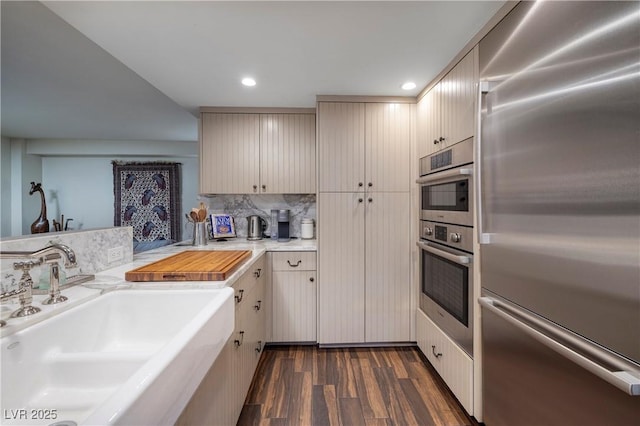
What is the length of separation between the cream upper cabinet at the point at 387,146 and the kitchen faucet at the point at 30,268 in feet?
6.58

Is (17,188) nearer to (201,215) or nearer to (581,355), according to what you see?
(201,215)

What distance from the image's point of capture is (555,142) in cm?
97

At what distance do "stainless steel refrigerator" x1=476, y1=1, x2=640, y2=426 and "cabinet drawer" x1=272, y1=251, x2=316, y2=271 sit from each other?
136 cm

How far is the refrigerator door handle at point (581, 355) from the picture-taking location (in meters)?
0.72

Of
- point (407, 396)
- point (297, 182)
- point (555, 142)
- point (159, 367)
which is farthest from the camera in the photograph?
point (297, 182)

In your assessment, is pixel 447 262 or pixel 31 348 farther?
pixel 447 262

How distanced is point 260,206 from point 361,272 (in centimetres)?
135

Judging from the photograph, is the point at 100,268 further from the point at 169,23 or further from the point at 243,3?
the point at 243,3

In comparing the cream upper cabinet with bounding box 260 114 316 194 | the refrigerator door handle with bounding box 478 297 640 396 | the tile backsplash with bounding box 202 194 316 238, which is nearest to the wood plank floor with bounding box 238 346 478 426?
the refrigerator door handle with bounding box 478 297 640 396

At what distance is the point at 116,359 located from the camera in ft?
2.67

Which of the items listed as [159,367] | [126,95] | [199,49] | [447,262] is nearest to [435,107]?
[447,262]

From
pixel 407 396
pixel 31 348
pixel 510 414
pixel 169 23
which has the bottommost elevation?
pixel 407 396

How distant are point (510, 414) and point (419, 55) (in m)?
2.05

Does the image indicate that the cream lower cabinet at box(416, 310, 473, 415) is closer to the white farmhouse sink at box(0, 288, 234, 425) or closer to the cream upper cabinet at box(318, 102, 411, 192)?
the cream upper cabinet at box(318, 102, 411, 192)
